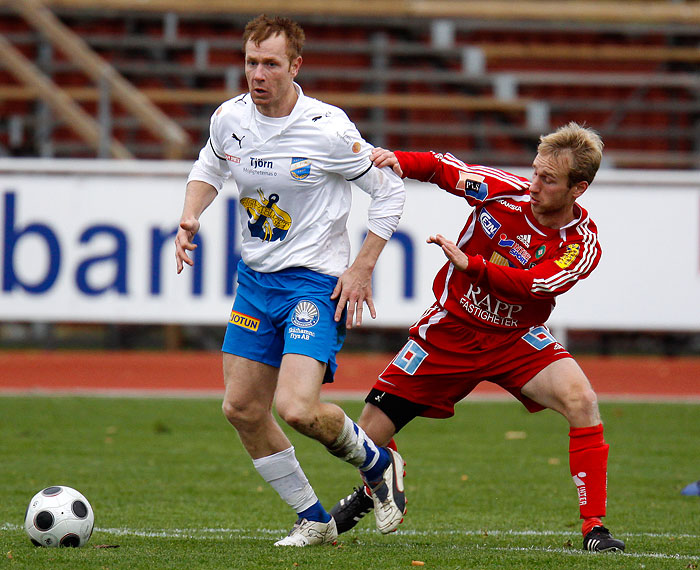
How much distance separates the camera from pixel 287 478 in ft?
17.6

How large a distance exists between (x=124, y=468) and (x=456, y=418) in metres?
3.59

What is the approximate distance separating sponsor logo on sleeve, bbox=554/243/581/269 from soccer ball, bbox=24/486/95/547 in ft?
7.99

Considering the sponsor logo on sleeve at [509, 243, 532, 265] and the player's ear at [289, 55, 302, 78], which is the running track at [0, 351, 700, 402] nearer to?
the sponsor logo on sleeve at [509, 243, 532, 265]

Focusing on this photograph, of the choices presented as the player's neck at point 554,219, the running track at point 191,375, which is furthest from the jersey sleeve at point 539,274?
the running track at point 191,375

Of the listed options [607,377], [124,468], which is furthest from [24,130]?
[124,468]

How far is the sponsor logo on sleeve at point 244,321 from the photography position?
5.28 meters

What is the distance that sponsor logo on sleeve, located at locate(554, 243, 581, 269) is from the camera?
5309mm

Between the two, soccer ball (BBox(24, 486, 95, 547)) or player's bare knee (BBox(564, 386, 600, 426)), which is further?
player's bare knee (BBox(564, 386, 600, 426))

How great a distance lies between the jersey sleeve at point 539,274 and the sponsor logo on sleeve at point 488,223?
0.26 m

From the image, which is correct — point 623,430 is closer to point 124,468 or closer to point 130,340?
point 124,468

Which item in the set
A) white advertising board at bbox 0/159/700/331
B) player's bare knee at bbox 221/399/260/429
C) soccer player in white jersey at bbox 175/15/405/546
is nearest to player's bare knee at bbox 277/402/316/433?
soccer player in white jersey at bbox 175/15/405/546

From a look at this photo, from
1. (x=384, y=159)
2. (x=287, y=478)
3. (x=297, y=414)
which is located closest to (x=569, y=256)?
(x=384, y=159)

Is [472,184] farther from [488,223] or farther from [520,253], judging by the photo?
[520,253]

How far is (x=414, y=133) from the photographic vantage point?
19.9m
